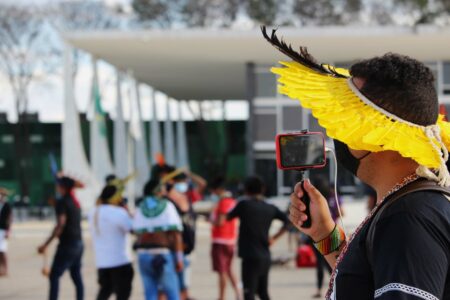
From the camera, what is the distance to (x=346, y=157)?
2.42 m

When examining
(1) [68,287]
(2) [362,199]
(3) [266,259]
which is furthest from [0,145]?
(3) [266,259]

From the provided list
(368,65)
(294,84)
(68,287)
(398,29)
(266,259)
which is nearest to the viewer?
(368,65)

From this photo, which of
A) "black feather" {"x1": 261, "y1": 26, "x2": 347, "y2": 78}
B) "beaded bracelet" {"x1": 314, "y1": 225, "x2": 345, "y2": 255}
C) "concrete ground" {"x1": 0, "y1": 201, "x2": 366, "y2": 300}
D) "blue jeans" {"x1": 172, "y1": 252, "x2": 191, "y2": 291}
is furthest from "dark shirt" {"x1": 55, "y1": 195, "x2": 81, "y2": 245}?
"black feather" {"x1": 261, "y1": 26, "x2": 347, "y2": 78}

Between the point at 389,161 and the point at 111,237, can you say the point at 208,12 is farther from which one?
the point at 389,161

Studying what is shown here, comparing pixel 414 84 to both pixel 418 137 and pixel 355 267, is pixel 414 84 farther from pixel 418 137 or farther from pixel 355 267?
pixel 355 267

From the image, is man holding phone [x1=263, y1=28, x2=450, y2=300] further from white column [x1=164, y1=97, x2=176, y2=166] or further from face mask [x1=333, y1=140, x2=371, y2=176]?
white column [x1=164, y1=97, x2=176, y2=166]

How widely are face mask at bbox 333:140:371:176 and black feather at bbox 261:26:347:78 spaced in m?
0.22

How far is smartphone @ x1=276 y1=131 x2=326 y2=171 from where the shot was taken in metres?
2.54

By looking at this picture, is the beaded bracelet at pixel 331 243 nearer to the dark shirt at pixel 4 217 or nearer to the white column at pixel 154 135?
the dark shirt at pixel 4 217

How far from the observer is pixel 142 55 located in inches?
1103

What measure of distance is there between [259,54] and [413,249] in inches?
1012

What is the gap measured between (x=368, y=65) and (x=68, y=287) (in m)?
10.5

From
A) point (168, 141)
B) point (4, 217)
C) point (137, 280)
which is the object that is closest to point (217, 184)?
point (4, 217)

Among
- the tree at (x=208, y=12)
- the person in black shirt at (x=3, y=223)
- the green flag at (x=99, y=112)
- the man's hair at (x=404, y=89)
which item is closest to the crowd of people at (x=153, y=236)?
the person in black shirt at (x=3, y=223)
